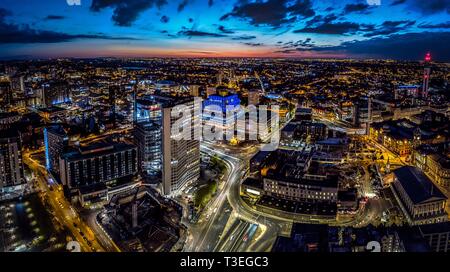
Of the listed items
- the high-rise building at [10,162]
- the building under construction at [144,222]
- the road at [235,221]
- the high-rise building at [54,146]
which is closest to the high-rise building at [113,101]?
the high-rise building at [54,146]

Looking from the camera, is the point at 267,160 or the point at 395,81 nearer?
the point at 267,160

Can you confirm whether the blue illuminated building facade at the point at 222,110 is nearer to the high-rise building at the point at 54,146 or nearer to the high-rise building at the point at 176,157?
the high-rise building at the point at 176,157

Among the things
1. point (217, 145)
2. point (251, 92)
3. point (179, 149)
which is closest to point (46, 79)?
point (251, 92)

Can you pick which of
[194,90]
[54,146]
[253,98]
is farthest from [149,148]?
[194,90]
